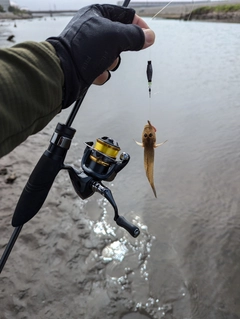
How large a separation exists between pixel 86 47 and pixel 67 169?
2.04 ft

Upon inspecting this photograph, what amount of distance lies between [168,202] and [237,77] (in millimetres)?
5866

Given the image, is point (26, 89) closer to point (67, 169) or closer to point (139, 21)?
point (67, 169)

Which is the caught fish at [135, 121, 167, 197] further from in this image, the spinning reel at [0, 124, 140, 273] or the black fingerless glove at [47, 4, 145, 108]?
the black fingerless glove at [47, 4, 145, 108]

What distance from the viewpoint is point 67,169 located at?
1.59m

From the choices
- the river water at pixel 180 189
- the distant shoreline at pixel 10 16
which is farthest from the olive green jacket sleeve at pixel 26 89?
the distant shoreline at pixel 10 16

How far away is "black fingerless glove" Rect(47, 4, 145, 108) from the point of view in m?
1.26

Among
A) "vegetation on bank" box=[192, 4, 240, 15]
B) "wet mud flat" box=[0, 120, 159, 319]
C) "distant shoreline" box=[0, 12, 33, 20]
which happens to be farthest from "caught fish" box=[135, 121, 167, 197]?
"distant shoreline" box=[0, 12, 33, 20]

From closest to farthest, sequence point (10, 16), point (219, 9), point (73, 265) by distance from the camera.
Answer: point (73, 265) → point (219, 9) → point (10, 16)

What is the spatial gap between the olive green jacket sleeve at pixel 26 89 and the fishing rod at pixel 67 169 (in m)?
0.29

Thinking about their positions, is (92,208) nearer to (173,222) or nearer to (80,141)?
(173,222)

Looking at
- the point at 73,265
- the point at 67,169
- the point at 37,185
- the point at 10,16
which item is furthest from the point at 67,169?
the point at 10,16

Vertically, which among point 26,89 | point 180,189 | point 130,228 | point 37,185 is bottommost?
point 180,189

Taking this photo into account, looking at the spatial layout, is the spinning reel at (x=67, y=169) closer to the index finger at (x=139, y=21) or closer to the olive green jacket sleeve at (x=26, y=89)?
the olive green jacket sleeve at (x=26, y=89)

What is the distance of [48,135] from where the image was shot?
4930 mm
